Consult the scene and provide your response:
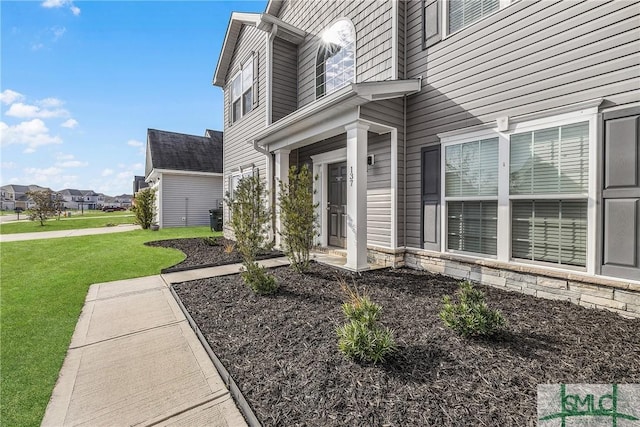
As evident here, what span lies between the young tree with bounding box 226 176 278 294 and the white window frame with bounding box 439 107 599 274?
3.17m

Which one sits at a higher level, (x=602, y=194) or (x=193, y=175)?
(x=193, y=175)

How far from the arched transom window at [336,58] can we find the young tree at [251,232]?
362 cm

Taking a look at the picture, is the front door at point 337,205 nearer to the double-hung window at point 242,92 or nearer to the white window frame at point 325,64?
the white window frame at point 325,64

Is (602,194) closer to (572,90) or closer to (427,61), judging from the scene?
(572,90)

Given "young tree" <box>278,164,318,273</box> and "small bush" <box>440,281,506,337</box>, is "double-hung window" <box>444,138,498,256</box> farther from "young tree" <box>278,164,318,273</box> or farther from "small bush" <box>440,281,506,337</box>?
"young tree" <box>278,164,318,273</box>

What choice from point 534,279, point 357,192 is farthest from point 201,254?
point 534,279

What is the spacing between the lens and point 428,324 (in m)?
2.98

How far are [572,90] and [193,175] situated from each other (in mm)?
16258

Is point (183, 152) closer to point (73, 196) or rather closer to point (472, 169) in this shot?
point (472, 169)

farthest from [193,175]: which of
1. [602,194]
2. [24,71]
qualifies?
[602,194]

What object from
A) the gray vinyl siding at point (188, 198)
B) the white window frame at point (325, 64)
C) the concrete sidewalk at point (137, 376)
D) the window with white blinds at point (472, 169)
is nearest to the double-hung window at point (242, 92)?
the white window frame at point (325, 64)

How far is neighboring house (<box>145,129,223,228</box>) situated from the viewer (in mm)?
14906

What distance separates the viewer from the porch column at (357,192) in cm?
485

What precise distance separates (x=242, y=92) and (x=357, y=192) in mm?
6836
